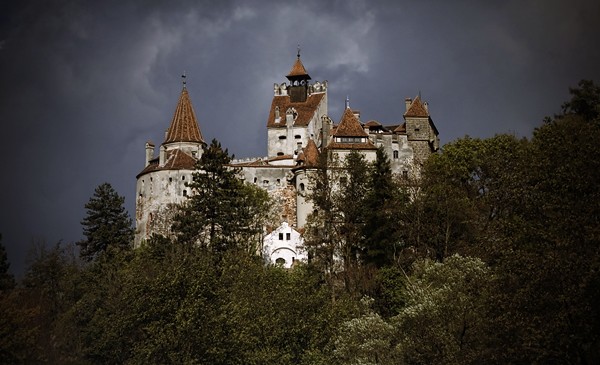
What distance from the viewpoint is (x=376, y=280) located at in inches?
2218

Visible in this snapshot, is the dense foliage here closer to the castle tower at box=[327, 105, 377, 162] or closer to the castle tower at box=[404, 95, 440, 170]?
the castle tower at box=[327, 105, 377, 162]

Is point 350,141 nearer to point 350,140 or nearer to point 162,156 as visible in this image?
point 350,140

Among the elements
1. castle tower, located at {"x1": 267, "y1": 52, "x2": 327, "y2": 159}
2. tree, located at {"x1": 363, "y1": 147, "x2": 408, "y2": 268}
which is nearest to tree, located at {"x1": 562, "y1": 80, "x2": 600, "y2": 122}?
tree, located at {"x1": 363, "y1": 147, "x2": 408, "y2": 268}

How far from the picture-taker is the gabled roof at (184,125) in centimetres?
9900

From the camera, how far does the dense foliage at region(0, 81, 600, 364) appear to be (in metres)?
29.8

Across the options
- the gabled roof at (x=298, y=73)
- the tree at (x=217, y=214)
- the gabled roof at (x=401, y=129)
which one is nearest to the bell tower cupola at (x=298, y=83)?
the gabled roof at (x=298, y=73)

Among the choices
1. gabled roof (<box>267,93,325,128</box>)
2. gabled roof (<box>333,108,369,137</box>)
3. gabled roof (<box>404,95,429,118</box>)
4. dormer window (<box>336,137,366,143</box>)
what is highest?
gabled roof (<box>267,93,325,128</box>)

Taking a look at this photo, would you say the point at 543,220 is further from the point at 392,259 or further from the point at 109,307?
the point at 109,307

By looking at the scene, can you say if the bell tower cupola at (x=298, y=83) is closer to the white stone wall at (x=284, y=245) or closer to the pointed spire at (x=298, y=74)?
the pointed spire at (x=298, y=74)

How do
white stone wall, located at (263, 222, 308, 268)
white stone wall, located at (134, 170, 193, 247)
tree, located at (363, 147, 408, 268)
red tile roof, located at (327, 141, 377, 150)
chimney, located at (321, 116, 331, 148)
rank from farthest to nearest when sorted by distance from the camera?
1. chimney, located at (321, 116, 331, 148)
2. white stone wall, located at (134, 170, 193, 247)
3. red tile roof, located at (327, 141, 377, 150)
4. white stone wall, located at (263, 222, 308, 268)
5. tree, located at (363, 147, 408, 268)

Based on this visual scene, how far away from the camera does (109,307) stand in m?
55.5

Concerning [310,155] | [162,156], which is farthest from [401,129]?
[162,156]

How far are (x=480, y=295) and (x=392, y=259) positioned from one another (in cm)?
2481

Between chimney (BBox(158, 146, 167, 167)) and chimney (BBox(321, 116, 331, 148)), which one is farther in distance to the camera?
chimney (BBox(321, 116, 331, 148))
